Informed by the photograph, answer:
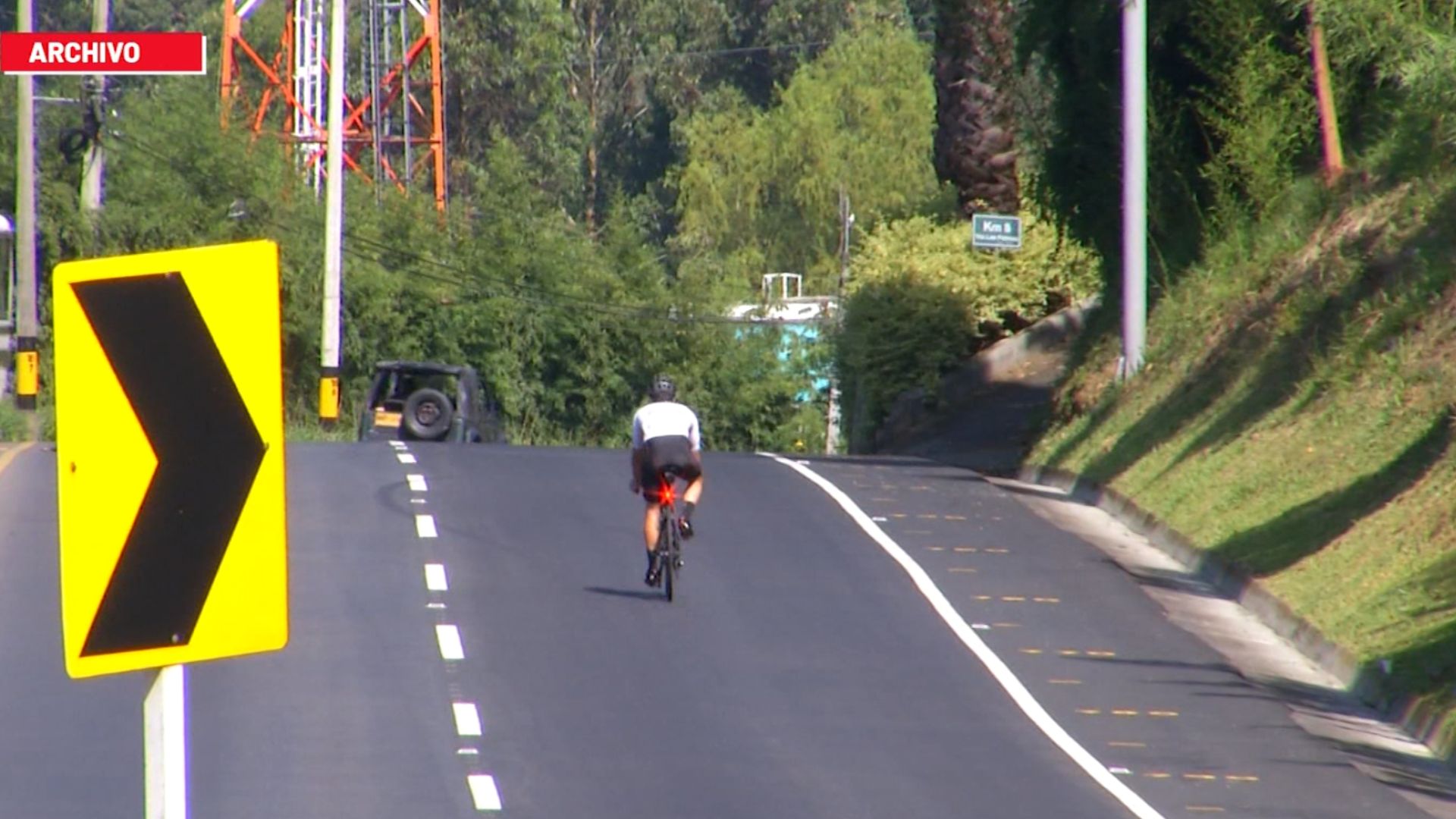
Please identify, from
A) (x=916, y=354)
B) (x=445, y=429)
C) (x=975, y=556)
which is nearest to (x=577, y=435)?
(x=916, y=354)

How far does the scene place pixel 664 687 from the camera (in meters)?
14.0

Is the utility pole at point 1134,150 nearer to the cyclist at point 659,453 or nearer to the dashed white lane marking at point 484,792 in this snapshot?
the cyclist at point 659,453

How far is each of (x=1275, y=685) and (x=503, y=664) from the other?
16.7 ft

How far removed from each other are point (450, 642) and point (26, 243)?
21.3 metres

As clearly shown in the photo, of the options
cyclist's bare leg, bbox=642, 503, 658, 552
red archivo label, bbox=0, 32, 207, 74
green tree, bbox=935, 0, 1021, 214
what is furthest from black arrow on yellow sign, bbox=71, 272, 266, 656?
green tree, bbox=935, 0, 1021, 214

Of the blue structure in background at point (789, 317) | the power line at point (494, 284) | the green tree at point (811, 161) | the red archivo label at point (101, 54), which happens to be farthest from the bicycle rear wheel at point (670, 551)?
the green tree at point (811, 161)

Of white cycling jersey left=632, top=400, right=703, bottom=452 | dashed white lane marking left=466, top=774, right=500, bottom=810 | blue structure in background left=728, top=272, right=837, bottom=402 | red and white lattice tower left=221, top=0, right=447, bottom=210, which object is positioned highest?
red and white lattice tower left=221, top=0, right=447, bottom=210

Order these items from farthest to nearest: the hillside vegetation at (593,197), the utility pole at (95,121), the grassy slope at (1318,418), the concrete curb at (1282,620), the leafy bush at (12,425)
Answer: the hillside vegetation at (593,197), the utility pole at (95,121), the leafy bush at (12,425), the grassy slope at (1318,418), the concrete curb at (1282,620)

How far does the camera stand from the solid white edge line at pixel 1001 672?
11885mm

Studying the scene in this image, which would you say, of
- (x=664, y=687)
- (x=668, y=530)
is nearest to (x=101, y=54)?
(x=668, y=530)

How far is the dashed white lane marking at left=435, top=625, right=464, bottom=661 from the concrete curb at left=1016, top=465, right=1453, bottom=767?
586 centimetres

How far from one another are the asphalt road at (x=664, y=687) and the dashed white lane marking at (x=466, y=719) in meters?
0.02

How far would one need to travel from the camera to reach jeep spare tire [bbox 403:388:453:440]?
28.8 m

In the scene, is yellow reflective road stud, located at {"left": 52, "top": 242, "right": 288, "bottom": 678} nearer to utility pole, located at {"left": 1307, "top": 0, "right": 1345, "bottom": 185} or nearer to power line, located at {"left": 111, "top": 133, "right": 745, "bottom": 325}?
utility pole, located at {"left": 1307, "top": 0, "right": 1345, "bottom": 185}
